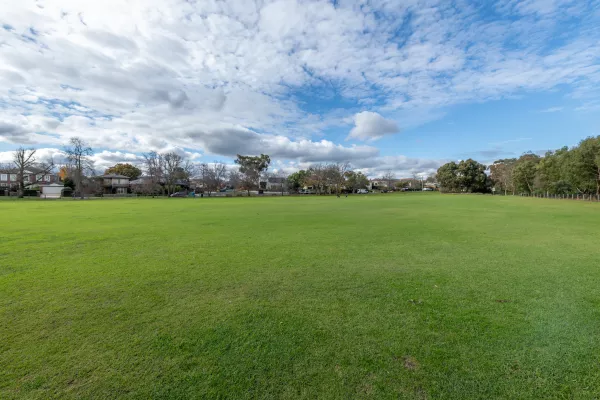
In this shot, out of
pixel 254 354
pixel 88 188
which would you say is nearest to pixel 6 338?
pixel 254 354

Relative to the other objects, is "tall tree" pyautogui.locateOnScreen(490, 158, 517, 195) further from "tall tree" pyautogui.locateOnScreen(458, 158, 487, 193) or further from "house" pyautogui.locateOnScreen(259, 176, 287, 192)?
"house" pyautogui.locateOnScreen(259, 176, 287, 192)

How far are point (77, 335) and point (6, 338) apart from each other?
82 cm

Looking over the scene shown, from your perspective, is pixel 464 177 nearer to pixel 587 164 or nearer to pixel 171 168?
pixel 587 164

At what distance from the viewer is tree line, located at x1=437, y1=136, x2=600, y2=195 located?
121 feet

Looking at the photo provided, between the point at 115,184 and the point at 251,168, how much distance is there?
126ft

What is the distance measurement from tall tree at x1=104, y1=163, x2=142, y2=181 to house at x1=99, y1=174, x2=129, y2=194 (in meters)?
11.0

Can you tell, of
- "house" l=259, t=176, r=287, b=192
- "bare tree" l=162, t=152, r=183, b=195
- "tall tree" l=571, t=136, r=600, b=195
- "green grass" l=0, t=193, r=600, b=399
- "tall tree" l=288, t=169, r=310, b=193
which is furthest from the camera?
"tall tree" l=288, t=169, r=310, b=193

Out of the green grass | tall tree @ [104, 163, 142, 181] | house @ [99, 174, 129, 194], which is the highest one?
tall tree @ [104, 163, 142, 181]

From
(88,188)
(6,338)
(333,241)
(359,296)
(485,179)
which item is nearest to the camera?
(6,338)

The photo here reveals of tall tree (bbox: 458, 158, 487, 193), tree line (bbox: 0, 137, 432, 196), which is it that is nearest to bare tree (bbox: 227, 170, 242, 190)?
tree line (bbox: 0, 137, 432, 196)

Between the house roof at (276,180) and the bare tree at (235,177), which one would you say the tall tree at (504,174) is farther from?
the bare tree at (235,177)

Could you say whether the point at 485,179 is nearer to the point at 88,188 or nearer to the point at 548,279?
the point at 548,279

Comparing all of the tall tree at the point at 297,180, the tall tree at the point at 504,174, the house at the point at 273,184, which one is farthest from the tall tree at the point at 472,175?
the house at the point at 273,184

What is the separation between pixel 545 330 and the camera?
11.2ft
